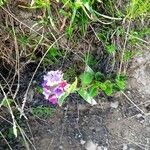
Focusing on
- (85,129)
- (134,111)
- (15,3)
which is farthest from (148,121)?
(15,3)

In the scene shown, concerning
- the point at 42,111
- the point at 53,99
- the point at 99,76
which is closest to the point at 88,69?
the point at 99,76

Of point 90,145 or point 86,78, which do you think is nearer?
point 86,78

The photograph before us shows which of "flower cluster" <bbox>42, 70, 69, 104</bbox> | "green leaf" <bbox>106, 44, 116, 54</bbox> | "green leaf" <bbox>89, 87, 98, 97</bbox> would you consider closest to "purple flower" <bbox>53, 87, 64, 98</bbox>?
"flower cluster" <bbox>42, 70, 69, 104</bbox>

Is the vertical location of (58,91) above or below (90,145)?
above

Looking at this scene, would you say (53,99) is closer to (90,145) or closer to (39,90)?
(39,90)

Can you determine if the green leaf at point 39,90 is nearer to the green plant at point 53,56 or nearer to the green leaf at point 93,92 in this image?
the green plant at point 53,56

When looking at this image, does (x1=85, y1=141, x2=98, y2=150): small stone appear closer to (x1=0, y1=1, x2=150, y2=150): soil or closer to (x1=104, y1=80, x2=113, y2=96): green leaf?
(x1=0, y1=1, x2=150, y2=150): soil

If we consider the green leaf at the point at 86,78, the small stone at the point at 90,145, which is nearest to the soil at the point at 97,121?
the small stone at the point at 90,145
